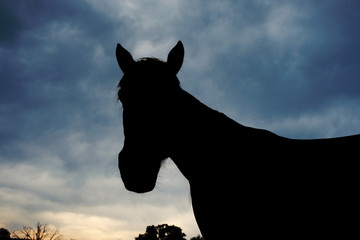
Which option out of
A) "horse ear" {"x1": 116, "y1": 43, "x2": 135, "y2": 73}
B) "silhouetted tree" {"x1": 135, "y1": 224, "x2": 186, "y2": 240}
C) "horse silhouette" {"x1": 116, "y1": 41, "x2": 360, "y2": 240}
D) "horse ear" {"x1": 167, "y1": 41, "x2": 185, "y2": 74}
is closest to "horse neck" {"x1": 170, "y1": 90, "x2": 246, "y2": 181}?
"horse silhouette" {"x1": 116, "y1": 41, "x2": 360, "y2": 240}

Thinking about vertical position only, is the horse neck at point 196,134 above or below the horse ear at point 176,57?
below

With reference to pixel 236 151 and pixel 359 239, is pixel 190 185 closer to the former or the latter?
pixel 236 151

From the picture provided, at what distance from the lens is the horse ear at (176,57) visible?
9.16ft

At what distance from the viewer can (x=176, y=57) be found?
2.82 m

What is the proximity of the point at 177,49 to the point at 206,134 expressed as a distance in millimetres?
1083

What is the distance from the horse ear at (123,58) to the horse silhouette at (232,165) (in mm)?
208

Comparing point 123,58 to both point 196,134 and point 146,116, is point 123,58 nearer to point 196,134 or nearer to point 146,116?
point 146,116

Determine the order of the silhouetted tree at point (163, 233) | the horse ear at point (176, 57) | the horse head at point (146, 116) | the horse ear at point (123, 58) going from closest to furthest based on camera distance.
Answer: the horse head at point (146, 116) → the horse ear at point (176, 57) → the horse ear at point (123, 58) → the silhouetted tree at point (163, 233)

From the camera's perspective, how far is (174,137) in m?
2.56

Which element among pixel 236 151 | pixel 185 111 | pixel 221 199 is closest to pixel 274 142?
pixel 236 151

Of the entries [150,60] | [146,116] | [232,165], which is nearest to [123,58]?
[150,60]

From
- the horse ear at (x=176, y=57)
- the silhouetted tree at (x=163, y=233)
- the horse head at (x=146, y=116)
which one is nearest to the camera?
the horse head at (x=146, y=116)

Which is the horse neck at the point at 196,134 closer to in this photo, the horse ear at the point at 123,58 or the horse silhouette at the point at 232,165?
the horse silhouette at the point at 232,165

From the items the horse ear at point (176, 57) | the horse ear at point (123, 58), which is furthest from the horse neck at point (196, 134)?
the horse ear at point (123, 58)
